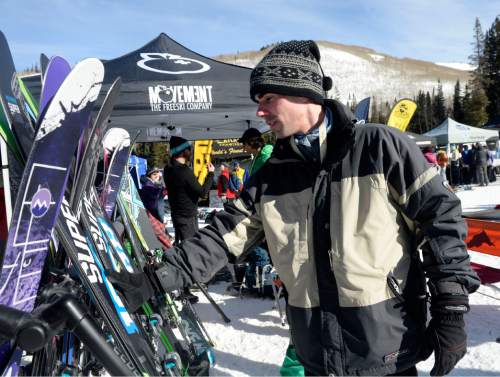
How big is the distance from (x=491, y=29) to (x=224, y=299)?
66.8m

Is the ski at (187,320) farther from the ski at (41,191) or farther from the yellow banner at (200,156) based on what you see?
the yellow banner at (200,156)

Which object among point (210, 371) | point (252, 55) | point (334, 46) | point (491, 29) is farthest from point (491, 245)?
point (334, 46)

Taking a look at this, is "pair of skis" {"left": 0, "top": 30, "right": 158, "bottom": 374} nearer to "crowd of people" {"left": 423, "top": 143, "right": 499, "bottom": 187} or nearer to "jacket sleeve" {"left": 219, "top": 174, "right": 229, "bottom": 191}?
"jacket sleeve" {"left": 219, "top": 174, "right": 229, "bottom": 191}

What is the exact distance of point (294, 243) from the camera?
1.41 meters

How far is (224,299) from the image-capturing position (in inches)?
182

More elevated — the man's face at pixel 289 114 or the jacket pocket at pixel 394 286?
the man's face at pixel 289 114

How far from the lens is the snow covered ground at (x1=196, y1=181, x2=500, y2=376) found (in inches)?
116

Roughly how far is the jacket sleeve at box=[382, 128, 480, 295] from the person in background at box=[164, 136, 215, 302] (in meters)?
3.60

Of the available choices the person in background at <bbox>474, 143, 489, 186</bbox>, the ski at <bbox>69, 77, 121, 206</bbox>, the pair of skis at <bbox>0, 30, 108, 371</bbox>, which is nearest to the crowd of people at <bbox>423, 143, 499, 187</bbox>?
the person in background at <bbox>474, 143, 489, 186</bbox>

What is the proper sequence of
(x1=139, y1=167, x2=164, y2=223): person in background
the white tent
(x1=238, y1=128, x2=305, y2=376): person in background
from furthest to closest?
the white tent → (x1=139, y1=167, x2=164, y2=223): person in background → (x1=238, y1=128, x2=305, y2=376): person in background

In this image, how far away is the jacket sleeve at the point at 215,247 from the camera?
158 centimetres

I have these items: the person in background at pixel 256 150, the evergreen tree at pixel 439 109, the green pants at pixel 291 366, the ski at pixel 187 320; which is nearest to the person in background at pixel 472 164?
the person in background at pixel 256 150

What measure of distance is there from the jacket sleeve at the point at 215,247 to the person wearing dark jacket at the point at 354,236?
0.14 metres

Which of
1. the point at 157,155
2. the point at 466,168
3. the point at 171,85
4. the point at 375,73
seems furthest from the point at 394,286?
the point at 375,73
